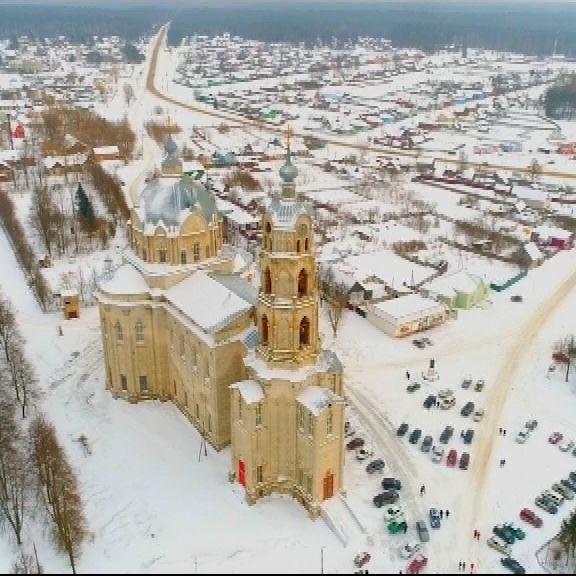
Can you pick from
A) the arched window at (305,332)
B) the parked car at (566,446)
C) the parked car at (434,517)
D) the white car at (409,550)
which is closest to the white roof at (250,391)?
the arched window at (305,332)

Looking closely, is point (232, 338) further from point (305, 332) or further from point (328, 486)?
point (328, 486)

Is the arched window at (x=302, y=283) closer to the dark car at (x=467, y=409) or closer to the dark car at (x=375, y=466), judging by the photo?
the dark car at (x=375, y=466)

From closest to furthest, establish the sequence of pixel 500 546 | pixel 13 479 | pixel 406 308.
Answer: pixel 500 546
pixel 13 479
pixel 406 308

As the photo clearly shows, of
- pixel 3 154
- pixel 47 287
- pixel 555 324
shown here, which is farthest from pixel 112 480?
pixel 3 154

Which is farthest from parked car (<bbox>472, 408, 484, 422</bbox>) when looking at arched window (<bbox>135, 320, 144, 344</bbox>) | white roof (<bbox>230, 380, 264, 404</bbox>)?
arched window (<bbox>135, 320, 144, 344</bbox>)

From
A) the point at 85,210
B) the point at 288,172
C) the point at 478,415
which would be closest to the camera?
the point at 288,172

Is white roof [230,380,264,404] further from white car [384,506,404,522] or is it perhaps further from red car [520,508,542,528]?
red car [520,508,542,528]

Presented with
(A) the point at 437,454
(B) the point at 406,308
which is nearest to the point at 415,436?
(A) the point at 437,454
